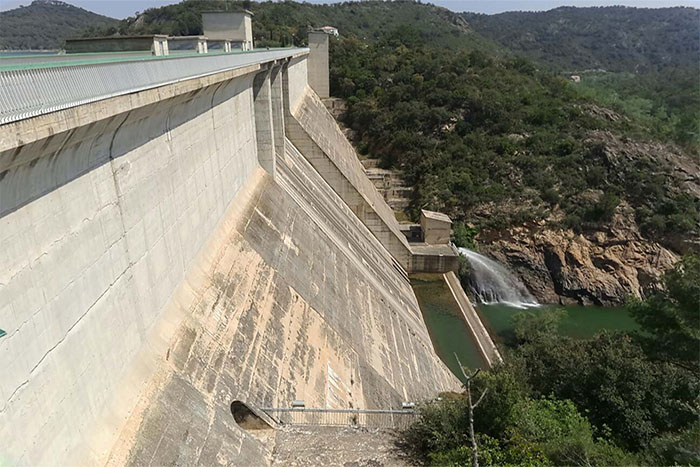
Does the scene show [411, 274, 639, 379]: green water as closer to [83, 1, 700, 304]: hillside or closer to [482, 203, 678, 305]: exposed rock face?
[482, 203, 678, 305]: exposed rock face

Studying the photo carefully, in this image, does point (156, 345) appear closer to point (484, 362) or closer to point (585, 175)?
point (484, 362)

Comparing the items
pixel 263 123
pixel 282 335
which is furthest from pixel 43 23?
pixel 282 335

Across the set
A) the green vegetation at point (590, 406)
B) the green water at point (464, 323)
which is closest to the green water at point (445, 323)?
the green water at point (464, 323)

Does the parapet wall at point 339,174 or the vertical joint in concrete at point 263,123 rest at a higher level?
the vertical joint in concrete at point 263,123

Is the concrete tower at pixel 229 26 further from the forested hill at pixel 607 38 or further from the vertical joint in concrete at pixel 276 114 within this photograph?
the forested hill at pixel 607 38

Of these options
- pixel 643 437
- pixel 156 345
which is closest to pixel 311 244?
pixel 156 345

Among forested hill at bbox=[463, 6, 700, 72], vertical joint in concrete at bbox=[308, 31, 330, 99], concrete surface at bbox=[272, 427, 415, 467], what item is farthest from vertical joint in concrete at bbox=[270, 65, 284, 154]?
forested hill at bbox=[463, 6, 700, 72]

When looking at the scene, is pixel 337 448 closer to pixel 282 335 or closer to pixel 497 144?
pixel 282 335
